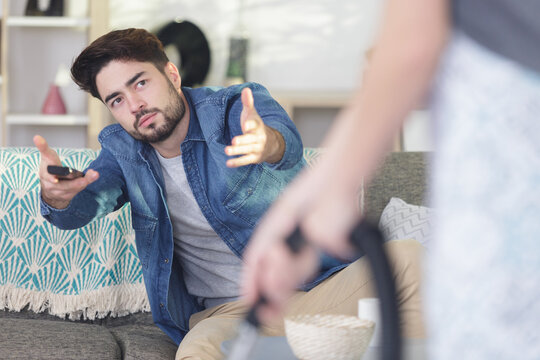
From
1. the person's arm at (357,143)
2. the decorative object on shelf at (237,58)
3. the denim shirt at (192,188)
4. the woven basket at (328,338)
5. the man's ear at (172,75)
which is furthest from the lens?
the decorative object on shelf at (237,58)

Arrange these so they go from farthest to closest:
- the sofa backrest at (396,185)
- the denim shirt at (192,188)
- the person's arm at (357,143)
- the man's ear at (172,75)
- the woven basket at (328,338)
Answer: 1. the sofa backrest at (396,185)
2. the man's ear at (172,75)
3. the denim shirt at (192,188)
4. the woven basket at (328,338)
5. the person's arm at (357,143)

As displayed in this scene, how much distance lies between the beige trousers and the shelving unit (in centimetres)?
212

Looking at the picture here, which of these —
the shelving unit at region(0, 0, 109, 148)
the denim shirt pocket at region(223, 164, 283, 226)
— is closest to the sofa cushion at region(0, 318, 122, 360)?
the denim shirt pocket at region(223, 164, 283, 226)

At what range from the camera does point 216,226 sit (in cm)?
195

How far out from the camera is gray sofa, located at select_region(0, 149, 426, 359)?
5.84 ft

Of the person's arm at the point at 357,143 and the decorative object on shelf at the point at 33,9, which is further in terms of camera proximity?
the decorative object on shelf at the point at 33,9

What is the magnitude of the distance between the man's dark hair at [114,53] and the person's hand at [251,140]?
0.59m

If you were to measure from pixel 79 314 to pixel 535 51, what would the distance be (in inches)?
74.6

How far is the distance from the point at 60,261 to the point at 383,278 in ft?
6.07

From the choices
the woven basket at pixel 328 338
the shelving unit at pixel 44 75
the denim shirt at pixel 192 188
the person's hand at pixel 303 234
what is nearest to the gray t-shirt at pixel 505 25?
the person's hand at pixel 303 234

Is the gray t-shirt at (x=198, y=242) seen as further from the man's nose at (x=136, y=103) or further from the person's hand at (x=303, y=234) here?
the person's hand at (x=303, y=234)

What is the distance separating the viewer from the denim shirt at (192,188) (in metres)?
1.94

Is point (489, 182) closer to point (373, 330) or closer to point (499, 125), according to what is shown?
point (499, 125)

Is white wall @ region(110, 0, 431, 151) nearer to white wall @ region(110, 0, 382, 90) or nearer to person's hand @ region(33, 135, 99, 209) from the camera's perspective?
white wall @ region(110, 0, 382, 90)
